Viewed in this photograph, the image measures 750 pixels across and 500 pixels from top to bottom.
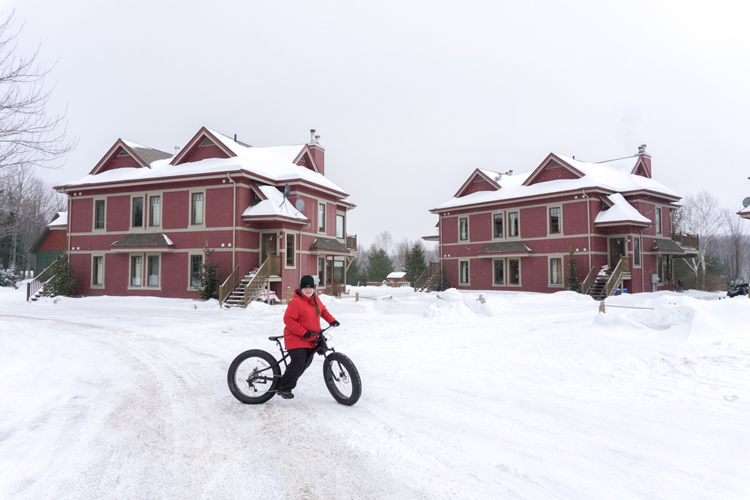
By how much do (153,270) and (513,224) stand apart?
2246 centimetres

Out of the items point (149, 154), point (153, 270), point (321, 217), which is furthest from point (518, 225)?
point (149, 154)

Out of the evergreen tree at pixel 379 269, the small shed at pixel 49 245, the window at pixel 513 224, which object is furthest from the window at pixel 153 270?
the evergreen tree at pixel 379 269

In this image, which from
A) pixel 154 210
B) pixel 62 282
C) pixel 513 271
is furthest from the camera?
pixel 513 271

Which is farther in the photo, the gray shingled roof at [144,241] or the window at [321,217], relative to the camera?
the window at [321,217]

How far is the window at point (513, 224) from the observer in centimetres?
3159

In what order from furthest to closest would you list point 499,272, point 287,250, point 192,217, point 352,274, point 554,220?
point 352,274 < point 499,272 < point 554,220 < point 287,250 < point 192,217

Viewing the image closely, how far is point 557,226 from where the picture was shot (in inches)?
1164

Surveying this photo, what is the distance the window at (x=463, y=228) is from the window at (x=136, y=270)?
21.1 meters

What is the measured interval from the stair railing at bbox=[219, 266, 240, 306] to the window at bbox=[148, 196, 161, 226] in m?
6.06

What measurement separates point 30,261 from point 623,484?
233ft

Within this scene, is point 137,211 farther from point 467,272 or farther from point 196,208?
point 467,272

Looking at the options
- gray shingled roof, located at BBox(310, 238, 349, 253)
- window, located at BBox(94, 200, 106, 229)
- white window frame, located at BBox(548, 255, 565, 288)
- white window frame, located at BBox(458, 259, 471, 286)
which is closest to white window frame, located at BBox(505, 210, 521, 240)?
white window frame, located at BBox(548, 255, 565, 288)

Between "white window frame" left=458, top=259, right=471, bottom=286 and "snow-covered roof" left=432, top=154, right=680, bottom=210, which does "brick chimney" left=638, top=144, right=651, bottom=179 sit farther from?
"white window frame" left=458, top=259, right=471, bottom=286

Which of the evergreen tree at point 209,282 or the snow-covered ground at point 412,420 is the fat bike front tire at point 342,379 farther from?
the evergreen tree at point 209,282
